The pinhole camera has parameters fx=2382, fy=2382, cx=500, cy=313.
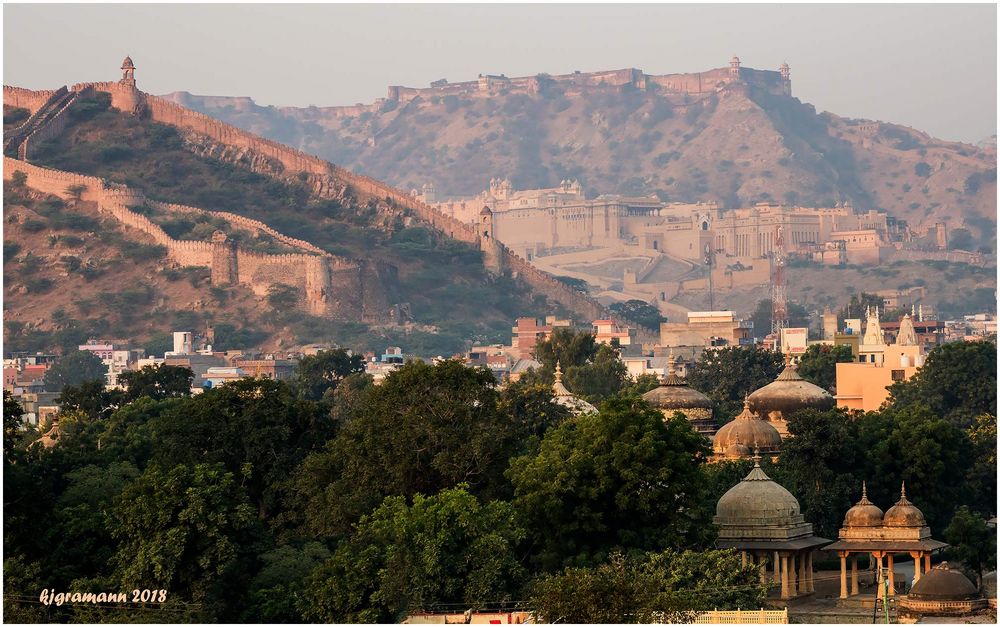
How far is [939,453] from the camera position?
4191 cm

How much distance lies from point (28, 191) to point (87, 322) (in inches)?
360

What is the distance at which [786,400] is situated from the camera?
48.4m

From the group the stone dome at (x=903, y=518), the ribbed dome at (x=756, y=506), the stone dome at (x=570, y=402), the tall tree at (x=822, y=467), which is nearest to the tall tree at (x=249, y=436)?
the ribbed dome at (x=756, y=506)

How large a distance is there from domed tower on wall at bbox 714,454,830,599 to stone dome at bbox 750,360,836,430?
13.1 metres

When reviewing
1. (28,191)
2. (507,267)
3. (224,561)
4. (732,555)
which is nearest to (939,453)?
(732,555)

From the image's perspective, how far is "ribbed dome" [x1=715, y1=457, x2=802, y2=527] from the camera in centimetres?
3412

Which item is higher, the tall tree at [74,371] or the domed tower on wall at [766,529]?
the tall tree at [74,371]

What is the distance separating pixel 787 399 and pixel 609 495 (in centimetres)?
1608

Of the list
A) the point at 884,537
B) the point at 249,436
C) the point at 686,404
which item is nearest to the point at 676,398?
the point at 686,404

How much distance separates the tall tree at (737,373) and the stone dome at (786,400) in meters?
20.0

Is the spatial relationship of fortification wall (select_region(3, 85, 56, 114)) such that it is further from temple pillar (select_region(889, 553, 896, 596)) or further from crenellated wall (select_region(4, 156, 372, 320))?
temple pillar (select_region(889, 553, 896, 596))

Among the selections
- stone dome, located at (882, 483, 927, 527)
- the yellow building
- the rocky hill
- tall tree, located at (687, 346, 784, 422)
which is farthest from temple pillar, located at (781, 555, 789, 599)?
the rocky hill

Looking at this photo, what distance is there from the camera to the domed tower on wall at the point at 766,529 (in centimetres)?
3391

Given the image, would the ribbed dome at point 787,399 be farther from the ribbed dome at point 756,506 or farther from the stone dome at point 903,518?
the ribbed dome at point 756,506
